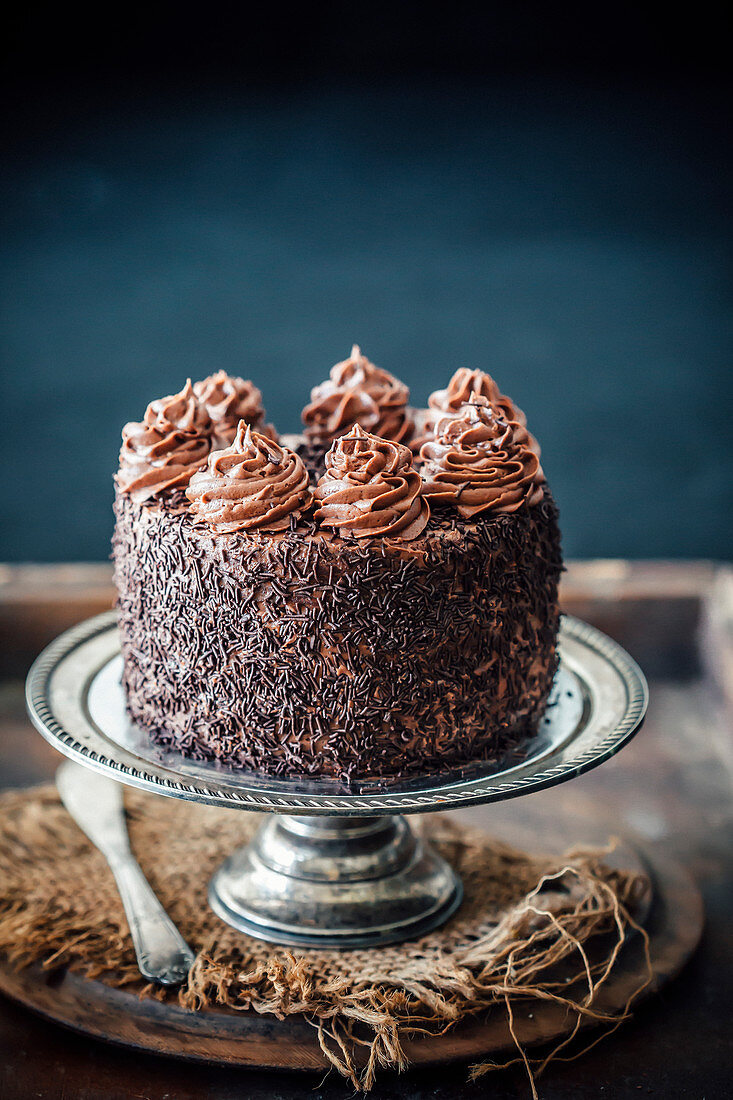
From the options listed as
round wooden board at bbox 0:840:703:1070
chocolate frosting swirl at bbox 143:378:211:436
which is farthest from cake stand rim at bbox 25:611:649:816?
chocolate frosting swirl at bbox 143:378:211:436

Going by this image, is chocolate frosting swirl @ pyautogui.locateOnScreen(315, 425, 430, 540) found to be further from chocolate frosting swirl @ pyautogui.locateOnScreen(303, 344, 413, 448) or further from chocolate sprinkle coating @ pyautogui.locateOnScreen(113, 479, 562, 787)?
chocolate frosting swirl @ pyautogui.locateOnScreen(303, 344, 413, 448)

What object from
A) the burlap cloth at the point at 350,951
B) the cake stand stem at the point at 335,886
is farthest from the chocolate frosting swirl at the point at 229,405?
the burlap cloth at the point at 350,951

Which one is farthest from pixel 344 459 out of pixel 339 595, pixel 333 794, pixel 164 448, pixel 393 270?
pixel 393 270

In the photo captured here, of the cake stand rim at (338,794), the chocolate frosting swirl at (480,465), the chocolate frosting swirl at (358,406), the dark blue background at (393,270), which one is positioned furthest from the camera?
the dark blue background at (393,270)

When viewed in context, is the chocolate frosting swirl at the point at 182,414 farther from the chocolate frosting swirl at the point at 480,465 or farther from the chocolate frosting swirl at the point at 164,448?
the chocolate frosting swirl at the point at 480,465

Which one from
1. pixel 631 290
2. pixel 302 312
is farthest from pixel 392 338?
pixel 631 290

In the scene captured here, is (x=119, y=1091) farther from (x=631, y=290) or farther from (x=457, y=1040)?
(x=631, y=290)
